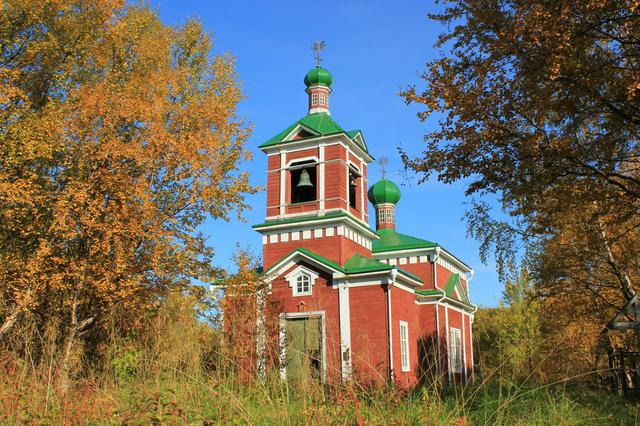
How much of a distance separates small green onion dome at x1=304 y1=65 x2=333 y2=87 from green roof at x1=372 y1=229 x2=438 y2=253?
8.13 meters

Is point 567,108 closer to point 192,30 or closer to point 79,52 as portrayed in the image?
point 79,52

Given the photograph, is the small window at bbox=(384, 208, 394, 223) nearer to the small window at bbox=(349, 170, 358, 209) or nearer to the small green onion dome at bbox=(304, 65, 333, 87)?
the small window at bbox=(349, 170, 358, 209)

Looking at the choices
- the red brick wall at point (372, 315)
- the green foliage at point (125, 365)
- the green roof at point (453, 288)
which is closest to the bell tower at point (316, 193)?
the red brick wall at point (372, 315)

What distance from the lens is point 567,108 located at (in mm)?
8703

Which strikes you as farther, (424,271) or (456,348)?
(456,348)

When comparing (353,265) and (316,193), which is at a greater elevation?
(316,193)

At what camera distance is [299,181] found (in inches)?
870

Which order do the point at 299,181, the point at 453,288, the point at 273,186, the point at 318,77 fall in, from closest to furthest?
1. the point at 299,181
2. the point at 273,186
3. the point at 318,77
4. the point at 453,288

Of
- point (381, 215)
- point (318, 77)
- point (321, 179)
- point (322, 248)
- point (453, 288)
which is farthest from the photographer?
point (381, 215)

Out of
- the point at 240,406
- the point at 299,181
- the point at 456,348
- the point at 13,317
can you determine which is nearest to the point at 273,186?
the point at 299,181

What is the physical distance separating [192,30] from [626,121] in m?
15.2

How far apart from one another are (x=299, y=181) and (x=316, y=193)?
0.78 metres

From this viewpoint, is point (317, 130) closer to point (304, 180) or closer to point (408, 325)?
point (304, 180)

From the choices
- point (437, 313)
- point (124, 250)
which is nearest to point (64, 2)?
point (124, 250)
